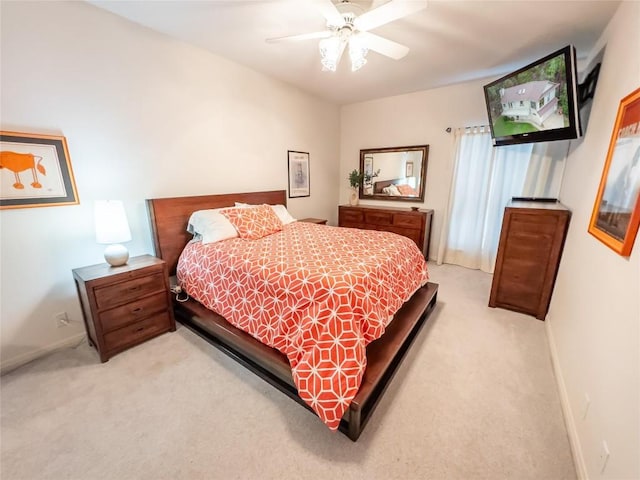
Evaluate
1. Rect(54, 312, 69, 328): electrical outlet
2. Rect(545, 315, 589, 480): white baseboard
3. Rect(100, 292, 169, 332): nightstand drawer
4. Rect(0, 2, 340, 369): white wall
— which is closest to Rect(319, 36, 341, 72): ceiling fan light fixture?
Rect(0, 2, 340, 369): white wall

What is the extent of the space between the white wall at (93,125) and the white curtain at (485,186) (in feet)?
10.4

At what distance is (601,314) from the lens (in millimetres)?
1323

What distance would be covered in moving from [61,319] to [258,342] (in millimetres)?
1686

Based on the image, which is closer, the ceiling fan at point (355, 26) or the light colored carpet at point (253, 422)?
the light colored carpet at point (253, 422)

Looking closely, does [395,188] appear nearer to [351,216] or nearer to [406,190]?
[406,190]

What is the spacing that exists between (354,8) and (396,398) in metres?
2.72

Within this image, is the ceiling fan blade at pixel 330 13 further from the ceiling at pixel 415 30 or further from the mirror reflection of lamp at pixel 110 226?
the mirror reflection of lamp at pixel 110 226

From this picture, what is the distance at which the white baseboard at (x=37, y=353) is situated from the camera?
1884 mm

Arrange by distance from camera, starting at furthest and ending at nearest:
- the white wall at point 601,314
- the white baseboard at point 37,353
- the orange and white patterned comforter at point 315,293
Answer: the white baseboard at point 37,353 → the orange and white patterned comforter at point 315,293 → the white wall at point 601,314

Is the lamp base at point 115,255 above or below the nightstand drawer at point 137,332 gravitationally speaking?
above

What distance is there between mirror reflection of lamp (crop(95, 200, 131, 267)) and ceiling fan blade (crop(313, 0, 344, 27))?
201 centimetres

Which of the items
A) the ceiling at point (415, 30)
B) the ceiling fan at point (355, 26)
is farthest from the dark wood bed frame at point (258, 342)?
the ceiling fan at point (355, 26)

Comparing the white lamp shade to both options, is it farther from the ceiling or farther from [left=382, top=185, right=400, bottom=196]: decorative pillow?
[left=382, top=185, right=400, bottom=196]: decorative pillow

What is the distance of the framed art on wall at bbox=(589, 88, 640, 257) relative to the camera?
3.77ft
